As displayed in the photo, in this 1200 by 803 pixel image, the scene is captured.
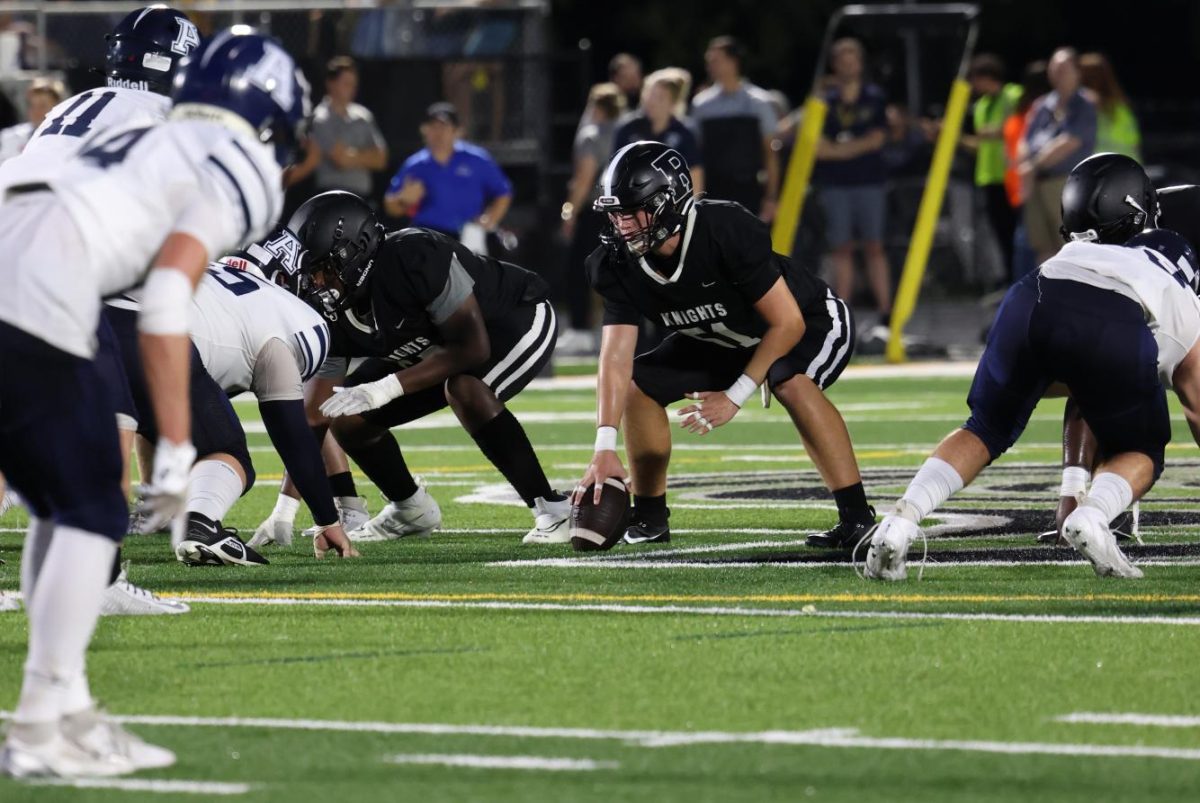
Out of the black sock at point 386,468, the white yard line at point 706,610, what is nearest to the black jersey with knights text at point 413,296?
the black sock at point 386,468

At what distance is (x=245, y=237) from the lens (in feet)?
15.6

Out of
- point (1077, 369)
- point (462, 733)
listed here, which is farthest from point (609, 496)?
point (462, 733)

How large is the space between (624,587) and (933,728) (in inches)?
89.8

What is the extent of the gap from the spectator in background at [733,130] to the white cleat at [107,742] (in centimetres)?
1305

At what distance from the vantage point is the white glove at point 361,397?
8.02m

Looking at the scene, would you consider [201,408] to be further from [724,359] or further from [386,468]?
[724,359]

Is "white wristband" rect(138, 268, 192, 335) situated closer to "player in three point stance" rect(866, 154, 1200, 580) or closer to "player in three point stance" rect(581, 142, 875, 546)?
"player in three point stance" rect(866, 154, 1200, 580)

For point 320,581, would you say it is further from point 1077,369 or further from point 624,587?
point 1077,369

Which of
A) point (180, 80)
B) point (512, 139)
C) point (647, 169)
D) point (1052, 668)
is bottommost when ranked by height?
point (512, 139)

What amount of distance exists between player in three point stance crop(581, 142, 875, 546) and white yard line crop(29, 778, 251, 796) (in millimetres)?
3262

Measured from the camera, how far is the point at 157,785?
439 cm

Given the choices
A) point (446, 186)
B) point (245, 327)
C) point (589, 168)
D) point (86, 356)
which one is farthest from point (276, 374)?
point (589, 168)

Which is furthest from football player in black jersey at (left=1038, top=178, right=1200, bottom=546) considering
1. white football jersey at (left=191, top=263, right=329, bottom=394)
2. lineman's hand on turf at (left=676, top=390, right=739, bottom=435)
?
white football jersey at (left=191, top=263, right=329, bottom=394)

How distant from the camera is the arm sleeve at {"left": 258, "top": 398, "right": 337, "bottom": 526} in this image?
24.6 feet
